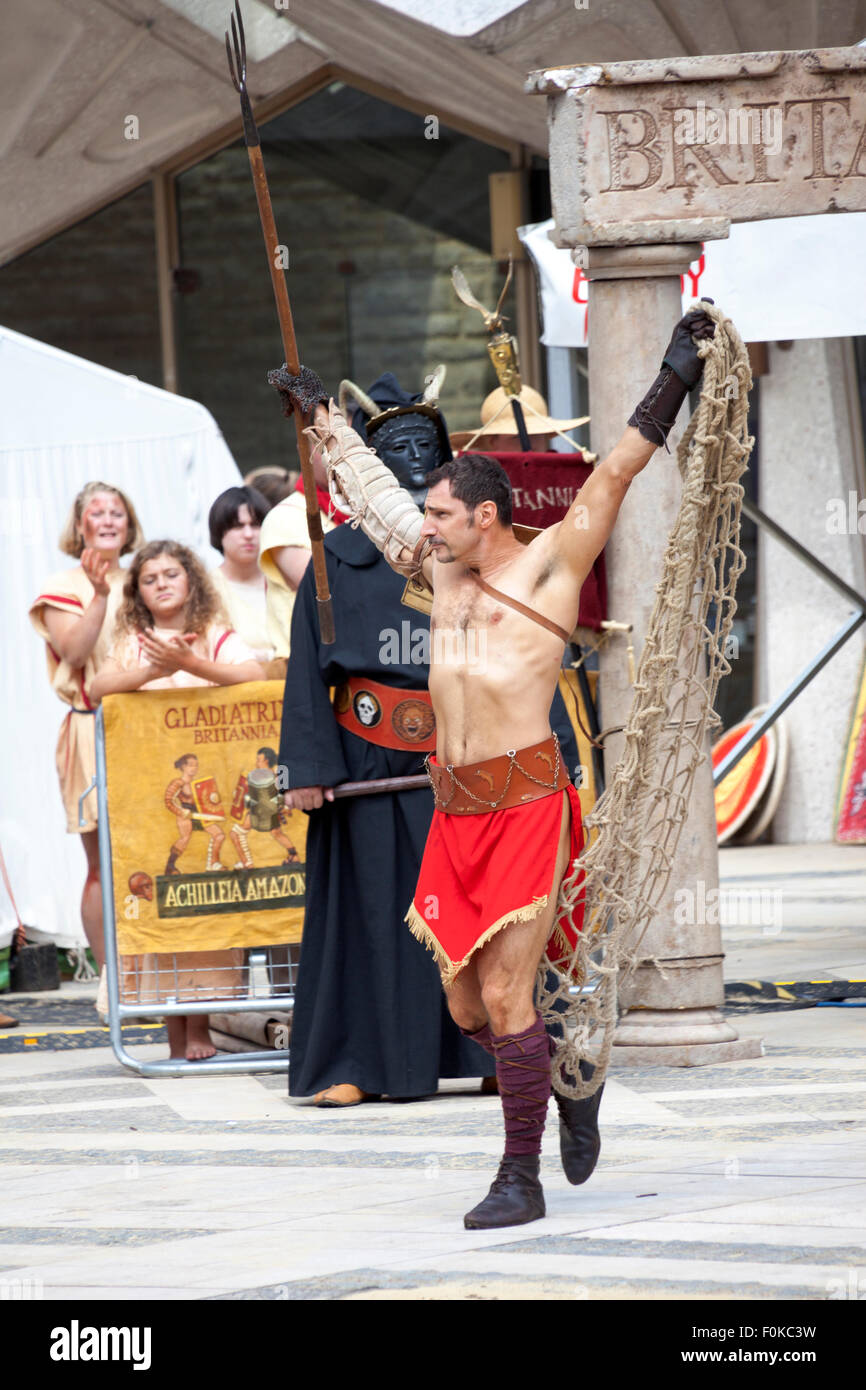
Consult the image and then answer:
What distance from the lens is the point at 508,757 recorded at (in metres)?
4.55

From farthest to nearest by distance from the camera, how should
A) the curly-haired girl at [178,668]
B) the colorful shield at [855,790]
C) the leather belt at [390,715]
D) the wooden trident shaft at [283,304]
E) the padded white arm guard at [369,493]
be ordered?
1. the colorful shield at [855,790]
2. the curly-haired girl at [178,668]
3. the leather belt at [390,715]
4. the wooden trident shaft at [283,304]
5. the padded white arm guard at [369,493]

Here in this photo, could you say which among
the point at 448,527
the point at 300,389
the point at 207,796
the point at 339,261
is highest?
the point at 339,261

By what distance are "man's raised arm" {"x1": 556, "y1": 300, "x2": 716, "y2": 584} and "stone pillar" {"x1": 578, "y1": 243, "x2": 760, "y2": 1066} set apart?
6.09 feet

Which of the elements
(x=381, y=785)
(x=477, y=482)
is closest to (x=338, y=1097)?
(x=381, y=785)

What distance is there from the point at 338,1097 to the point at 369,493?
1.87 metres

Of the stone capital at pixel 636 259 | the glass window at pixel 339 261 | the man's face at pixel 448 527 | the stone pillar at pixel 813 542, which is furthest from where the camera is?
the glass window at pixel 339 261

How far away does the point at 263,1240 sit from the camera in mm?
4184

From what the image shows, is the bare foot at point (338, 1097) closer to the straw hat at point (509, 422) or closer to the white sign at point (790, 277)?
the straw hat at point (509, 422)

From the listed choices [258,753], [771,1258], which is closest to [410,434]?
[258,753]

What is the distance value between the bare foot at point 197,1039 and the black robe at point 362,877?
31.6 inches

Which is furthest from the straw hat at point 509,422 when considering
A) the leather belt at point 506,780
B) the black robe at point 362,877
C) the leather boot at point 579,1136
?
the leather boot at point 579,1136

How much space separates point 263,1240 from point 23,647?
18.8ft

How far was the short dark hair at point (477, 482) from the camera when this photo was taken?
15.2 ft

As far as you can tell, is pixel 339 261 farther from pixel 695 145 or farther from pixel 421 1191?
pixel 421 1191
